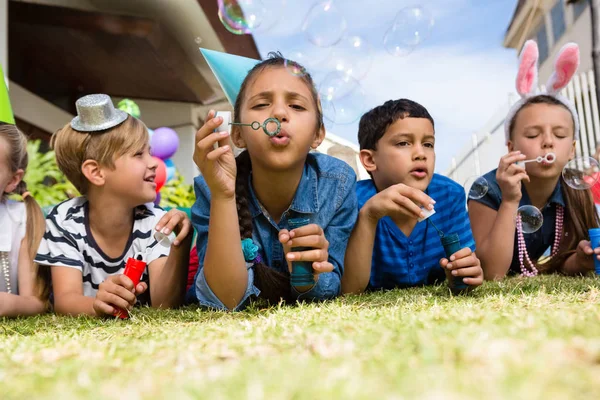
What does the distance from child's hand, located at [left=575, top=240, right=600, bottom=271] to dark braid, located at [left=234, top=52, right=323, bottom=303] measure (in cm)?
129

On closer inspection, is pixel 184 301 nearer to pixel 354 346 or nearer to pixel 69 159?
pixel 69 159

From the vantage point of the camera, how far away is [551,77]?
313 centimetres

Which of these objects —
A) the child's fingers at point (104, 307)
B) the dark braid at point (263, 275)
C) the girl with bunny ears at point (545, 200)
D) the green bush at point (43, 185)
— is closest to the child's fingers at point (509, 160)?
the girl with bunny ears at point (545, 200)

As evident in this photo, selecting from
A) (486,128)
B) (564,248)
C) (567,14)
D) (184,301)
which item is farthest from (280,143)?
(567,14)

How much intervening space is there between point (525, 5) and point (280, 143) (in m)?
11.5

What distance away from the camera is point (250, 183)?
7.16ft

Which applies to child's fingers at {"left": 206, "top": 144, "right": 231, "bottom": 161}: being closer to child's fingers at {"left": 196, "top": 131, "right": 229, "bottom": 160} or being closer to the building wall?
child's fingers at {"left": 196, "top": 131, "right": 229, "bottom": 160}

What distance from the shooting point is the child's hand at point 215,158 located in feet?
5.59

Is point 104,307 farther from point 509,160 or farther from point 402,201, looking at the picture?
point 509,160

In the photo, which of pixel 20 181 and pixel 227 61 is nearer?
pixel 227 61

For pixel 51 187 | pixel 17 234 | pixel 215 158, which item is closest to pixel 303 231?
pixel 215 158

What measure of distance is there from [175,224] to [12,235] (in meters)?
0.88

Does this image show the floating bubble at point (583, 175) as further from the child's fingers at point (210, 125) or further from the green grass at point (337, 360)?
the child's fingers at point (210, 125)

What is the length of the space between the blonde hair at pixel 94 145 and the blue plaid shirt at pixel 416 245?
1062 mm
